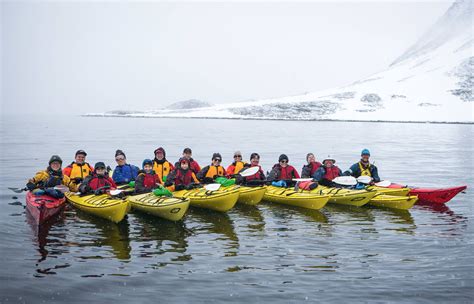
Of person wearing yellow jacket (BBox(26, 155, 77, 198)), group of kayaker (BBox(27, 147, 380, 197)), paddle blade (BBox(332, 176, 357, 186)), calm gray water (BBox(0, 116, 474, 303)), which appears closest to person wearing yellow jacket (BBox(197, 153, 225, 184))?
group of kayaker (BBox(27, 147, 380, 197))

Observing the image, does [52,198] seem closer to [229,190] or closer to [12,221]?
[12,221]

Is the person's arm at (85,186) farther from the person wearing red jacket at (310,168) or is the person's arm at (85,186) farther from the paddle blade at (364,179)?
the paddle blade at (364,179)

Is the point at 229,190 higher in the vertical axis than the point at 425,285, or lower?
higher

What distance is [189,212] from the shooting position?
57.2 ft

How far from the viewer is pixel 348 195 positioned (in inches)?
703

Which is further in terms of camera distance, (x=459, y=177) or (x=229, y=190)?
(x=459, y=177)

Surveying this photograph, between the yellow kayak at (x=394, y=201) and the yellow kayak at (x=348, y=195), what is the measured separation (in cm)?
70

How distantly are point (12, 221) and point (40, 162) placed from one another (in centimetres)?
2119

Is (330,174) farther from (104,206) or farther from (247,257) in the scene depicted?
(104,206)

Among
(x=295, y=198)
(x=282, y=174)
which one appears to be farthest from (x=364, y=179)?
(x=282, y=174)

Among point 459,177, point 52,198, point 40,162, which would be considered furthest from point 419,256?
point 40,162

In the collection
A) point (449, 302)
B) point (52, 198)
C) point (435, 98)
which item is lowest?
point (449, 302)

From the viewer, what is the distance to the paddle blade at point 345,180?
17.9 metres

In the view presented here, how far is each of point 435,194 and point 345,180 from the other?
4195mm
